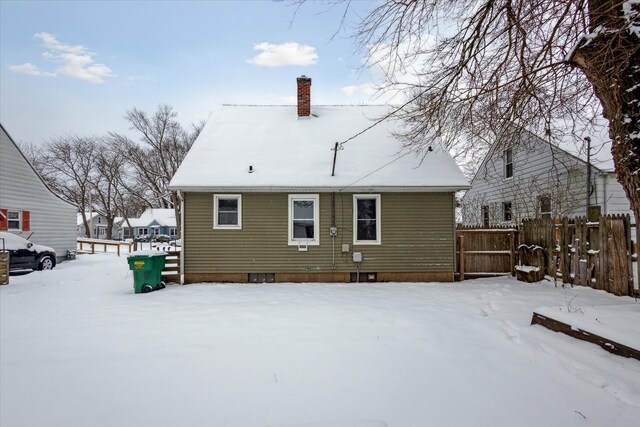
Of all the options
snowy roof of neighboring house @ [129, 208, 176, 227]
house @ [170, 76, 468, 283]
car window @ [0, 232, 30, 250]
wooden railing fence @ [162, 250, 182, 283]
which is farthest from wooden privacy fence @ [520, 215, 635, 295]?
snowy roof of neighboring house @ [129, 208, 176, 227]

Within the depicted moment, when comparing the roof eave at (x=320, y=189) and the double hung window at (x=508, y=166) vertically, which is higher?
the double hung window at (x=508, y=166)

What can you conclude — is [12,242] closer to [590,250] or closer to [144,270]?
[144,270]

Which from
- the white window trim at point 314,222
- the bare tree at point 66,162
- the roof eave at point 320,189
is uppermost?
the bare tree at point 66,162

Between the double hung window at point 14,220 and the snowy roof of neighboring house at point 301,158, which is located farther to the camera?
the double hung window at point 14,220

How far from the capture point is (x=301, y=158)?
10281 millimetres

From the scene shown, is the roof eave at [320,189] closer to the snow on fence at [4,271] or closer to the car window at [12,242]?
the snow on fence at [4,271]

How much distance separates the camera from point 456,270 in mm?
9867

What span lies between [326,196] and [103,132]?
36994mm

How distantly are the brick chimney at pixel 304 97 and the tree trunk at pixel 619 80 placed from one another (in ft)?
29.5

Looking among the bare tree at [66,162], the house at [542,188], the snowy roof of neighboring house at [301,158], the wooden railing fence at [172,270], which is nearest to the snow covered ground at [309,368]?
the wooden railing fence at [172,270]

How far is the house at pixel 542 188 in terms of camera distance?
1109cm

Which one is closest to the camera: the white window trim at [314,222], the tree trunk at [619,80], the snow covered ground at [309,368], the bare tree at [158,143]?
the snow covered ground at [309,368]

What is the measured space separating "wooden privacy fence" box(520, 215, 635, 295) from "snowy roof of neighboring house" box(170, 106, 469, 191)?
8.43ft

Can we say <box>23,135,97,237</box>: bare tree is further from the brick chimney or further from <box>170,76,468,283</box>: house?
<box>170,76,468,283</box>: house
